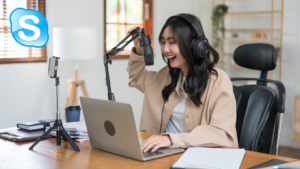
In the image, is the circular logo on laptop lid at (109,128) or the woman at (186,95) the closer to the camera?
the circular logo on laptop lid at (109,128)

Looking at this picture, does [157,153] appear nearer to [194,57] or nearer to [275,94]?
[194,57]

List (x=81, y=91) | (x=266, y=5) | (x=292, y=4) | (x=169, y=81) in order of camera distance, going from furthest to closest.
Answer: (x=266, y=5)
(x=292, y=4)
(x=81, y=91)
(x=169, y=81)

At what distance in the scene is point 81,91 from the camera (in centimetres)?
355

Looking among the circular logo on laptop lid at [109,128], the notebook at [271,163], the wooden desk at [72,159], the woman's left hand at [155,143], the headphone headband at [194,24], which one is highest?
the headphone headband at [194,24]

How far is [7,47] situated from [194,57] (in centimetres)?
196

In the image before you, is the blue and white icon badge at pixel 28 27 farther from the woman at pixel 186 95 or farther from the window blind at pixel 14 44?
the woman at pixel 186 95

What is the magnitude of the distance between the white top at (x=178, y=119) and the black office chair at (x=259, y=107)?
0.34m

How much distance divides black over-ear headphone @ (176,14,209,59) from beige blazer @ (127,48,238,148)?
0.14 metres

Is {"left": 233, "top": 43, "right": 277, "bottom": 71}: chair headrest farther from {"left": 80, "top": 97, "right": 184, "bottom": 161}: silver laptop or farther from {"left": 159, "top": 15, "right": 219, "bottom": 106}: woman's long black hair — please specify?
{"left": 80, "top": 97, "right": 184, "bottom": 161}: silver laptop

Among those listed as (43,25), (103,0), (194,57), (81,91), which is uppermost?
(103,0)

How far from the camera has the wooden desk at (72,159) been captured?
1.17m

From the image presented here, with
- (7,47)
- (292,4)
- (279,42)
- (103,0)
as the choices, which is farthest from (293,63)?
(7,47)

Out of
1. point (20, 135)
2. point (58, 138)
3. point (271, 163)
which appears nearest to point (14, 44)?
point (20, 135)

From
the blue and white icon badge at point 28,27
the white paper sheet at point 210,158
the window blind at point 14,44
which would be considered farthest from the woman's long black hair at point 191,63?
the window blind at point 14,44
